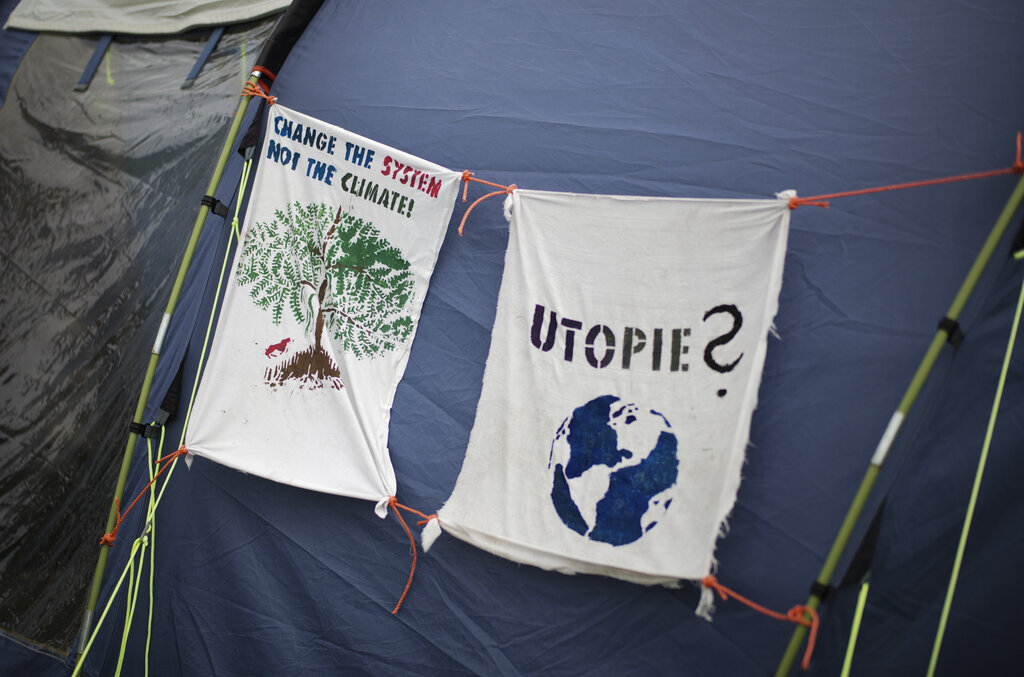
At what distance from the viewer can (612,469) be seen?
1.36m

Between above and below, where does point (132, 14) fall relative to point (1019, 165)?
above

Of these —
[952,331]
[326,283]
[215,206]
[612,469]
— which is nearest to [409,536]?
[612,469]

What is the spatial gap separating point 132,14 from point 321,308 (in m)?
1.19

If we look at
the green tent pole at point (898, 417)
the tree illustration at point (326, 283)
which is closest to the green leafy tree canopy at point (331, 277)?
the tree illustration at point (326, 283)

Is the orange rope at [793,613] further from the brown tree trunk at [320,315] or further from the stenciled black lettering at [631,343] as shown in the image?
the brown tree trunk at [320,315]

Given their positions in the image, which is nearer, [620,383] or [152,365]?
[620,383]

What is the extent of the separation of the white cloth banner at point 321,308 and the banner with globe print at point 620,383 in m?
0.22

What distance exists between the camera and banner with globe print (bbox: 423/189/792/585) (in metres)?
1.30

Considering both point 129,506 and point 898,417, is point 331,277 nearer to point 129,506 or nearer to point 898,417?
point 129,506

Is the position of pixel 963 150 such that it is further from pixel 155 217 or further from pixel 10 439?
pixel 10 439

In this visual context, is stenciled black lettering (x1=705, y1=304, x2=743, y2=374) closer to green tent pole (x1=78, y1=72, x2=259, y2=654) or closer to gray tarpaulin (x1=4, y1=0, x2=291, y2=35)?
green tent pole (x1=78, y1=72, x2=259, y2=654)

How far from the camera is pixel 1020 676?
3.63 feet

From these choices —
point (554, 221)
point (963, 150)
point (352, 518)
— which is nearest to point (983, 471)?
point (963, 150)

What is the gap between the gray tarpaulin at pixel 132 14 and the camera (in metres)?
2.04
